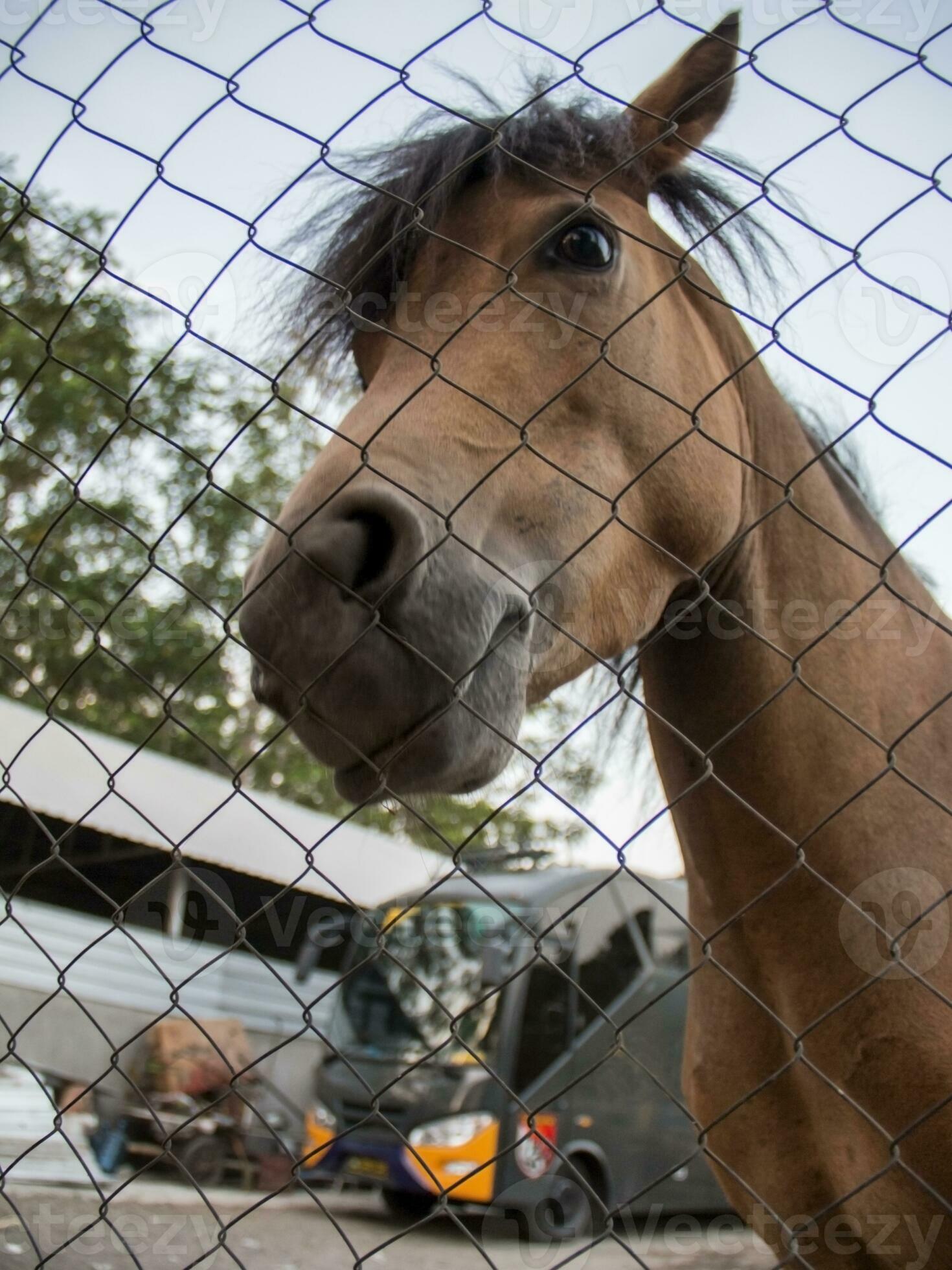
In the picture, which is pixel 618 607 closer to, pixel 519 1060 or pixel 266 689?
pixel 266 689

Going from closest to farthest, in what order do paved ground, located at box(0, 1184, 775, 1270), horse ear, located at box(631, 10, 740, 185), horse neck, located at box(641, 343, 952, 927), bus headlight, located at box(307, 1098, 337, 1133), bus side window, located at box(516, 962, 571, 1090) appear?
1. horse neck, located at box(641, 343, 952, 927)
2. horse ear, located at box(631, 10, 740, 185)
3. paved ground, located at box(0, 1184, 775, 1270)
4. bus side window, located at box(516, 962, 571, 1090)
5. bus headlight, located at box(307, 1098, 337, 1133)

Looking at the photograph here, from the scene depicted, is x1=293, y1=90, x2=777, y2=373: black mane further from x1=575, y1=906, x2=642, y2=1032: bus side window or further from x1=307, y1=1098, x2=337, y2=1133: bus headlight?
x1=307, y1=1098, x2=337, y2=1133: bus headlight

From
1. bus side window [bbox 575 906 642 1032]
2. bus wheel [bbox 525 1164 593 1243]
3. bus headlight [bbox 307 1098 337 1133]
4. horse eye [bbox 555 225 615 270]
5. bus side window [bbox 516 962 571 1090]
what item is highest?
horse eye [bbox 555 225 615 270]

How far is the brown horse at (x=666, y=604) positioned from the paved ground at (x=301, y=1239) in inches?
119

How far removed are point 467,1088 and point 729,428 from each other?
640 centimetres

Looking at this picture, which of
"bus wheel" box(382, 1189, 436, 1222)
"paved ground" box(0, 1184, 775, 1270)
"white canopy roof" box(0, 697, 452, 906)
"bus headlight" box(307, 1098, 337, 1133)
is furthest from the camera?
"white canopy roof" box(0, 697, 452, 906)

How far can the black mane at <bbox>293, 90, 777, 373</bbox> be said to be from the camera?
1.99m

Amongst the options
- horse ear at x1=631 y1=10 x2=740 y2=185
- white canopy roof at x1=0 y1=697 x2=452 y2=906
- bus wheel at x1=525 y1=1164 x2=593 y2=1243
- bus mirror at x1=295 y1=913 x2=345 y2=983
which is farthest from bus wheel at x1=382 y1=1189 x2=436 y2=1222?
horse ear at x1=631 y1=10 x2=740 y2=185

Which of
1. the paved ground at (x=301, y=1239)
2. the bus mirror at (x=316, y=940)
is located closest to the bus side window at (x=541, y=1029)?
the paved ground at (x=301, y=1239)

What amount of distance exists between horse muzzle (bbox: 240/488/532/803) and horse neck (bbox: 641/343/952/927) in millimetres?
511

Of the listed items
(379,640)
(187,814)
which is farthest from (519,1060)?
(379,640)

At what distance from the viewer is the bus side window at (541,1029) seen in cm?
763

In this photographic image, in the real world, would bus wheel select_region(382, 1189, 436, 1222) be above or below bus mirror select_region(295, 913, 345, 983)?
below

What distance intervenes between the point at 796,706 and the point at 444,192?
1228mm
